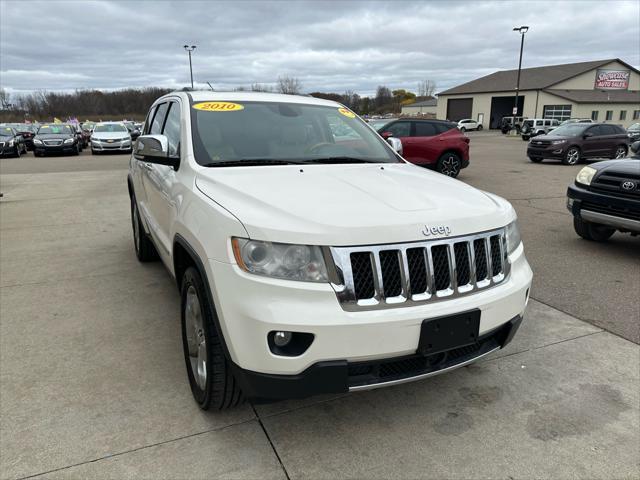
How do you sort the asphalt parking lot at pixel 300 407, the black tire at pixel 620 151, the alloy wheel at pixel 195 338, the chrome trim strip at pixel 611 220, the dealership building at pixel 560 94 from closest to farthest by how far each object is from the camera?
the asphalt parking lot at pixel 300 407 < the alloy wheel at pixel 195 338 < the chrome trim strip at pixel 611 220 < the black tire at pixel 620 151 < the dealership building at pixel 560 94

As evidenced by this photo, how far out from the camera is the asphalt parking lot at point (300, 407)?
237cm

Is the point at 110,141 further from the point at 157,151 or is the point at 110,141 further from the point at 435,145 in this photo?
the point at 157,151

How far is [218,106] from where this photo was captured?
3559mm

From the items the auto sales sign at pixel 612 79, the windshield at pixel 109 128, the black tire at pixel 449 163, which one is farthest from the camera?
the auto sales sign at pixel 612 79

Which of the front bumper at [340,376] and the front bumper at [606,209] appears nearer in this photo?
the front bumper at [340,376]

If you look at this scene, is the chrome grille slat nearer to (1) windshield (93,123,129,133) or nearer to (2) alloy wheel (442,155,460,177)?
(2) alloy wheel (442,155,460,177)

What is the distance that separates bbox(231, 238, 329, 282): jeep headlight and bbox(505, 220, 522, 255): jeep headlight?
1.18 meters

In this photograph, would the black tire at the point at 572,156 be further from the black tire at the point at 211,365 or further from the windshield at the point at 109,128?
the windshield at the point at 109,128

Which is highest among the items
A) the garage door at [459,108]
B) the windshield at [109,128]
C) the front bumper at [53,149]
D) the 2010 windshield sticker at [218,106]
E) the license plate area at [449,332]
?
the garage door at [459,108]

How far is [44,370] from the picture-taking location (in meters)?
3.20

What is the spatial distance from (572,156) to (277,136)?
17.3m

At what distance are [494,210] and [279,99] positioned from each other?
212 centimetres

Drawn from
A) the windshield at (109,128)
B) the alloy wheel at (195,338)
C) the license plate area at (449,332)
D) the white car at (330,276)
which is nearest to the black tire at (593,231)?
the white car at (330,276)

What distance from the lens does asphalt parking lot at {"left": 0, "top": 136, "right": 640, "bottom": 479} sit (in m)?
2.37
